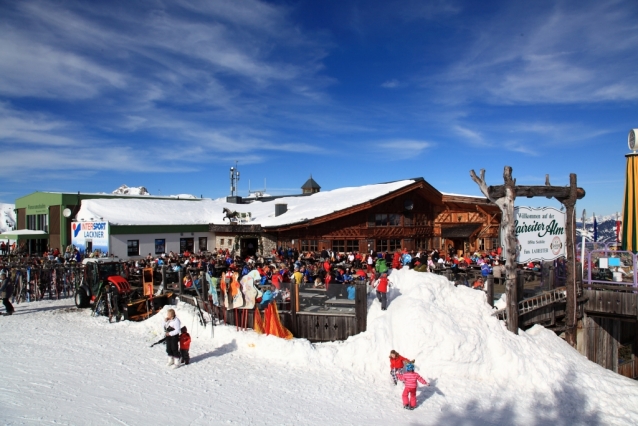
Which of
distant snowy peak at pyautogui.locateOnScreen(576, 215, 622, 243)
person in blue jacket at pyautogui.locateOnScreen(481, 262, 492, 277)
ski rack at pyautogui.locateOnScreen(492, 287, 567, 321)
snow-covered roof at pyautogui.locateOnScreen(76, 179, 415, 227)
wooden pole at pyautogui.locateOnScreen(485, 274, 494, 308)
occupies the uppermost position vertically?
snow-covered roof at pyautogui.locateOnScreen(76, 179, 415, 227)

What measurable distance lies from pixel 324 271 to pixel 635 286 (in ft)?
32.7

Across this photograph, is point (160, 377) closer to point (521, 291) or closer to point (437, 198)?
point (521, 291)

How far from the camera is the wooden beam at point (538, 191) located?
1369 cm

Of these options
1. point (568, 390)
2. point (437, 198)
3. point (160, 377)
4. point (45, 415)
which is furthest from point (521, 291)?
point (437, 198)

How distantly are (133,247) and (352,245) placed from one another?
44.9 feet

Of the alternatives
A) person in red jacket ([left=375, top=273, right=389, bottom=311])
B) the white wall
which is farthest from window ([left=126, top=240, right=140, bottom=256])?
person in red jacket ([left=375, top=273, right=389, bottom=311])

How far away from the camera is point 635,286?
13922mm

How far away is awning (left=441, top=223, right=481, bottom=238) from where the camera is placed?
29.1 m

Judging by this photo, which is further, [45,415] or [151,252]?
[151,252]

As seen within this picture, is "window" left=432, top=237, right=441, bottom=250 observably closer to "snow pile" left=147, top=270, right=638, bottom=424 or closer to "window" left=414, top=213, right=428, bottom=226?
"window" left=414, top=213, right=428, bottom=226

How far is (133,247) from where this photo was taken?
92.2 ft

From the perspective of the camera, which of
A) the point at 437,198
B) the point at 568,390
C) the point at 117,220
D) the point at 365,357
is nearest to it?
the point at 568,390

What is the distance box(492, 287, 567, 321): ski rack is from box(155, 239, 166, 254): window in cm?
2243

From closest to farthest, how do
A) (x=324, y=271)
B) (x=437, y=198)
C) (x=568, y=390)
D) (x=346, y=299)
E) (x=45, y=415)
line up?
(x=45, y=415) < (x=568, y=390) < (x=346, y=299) < (x=324, y=271) < (x=437, y=198)
